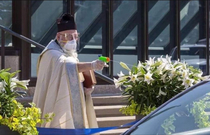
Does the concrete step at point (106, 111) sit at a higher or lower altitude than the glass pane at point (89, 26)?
lower

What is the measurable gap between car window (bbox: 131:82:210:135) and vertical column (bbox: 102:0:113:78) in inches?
256

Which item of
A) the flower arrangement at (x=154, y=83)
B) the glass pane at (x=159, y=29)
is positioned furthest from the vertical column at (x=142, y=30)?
the flower arrangement at (x=154, y=83)

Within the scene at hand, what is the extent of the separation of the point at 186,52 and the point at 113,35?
172 centimetres

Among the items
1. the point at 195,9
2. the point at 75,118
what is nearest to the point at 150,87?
the point at 75,118

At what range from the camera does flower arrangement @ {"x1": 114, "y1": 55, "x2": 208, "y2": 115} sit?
22.6 ft

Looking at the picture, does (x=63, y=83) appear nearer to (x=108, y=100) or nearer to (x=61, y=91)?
(x=61, y=91)

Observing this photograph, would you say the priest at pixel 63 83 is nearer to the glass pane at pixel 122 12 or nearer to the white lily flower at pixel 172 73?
the white lily flower at pixel 172 73

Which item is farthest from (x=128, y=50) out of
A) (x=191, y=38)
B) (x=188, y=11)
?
(x=188, y=11)

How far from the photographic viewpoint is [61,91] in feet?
22.2

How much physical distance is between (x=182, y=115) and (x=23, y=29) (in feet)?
20.7

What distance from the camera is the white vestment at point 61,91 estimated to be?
6.71 m

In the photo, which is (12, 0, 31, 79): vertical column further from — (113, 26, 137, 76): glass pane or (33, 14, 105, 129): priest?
(33, 14, 105, 129): priest

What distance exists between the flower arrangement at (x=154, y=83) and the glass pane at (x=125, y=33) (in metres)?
4.63

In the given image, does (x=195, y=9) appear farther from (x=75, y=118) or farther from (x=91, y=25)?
(x=75, y=118)
